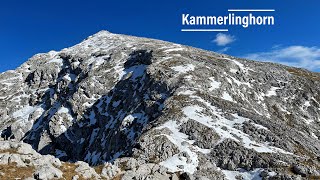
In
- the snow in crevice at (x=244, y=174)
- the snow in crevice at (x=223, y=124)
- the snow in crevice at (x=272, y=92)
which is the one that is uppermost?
the snow in crevice at (x=272, y=92)

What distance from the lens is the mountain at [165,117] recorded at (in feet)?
225

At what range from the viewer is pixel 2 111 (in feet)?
581

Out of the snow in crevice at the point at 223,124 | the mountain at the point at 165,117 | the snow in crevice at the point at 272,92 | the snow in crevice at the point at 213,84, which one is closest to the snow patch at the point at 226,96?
the mountain at the point at 165,117

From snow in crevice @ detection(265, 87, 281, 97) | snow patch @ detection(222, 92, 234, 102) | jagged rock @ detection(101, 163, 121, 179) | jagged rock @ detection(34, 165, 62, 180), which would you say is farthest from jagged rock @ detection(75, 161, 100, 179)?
snow in crevice @ detection(265, 87, 281, 97)

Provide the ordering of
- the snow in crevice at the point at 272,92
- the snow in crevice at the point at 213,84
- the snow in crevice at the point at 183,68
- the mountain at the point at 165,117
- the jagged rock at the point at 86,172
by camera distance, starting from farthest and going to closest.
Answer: the snow in crevice at the point at 272,92 → the snow in crevice at the point at 183,68 → the snow in crevice at the point at 213,84 → the mountain at the point at 165,117 → the jagged rock at the point at 86,172

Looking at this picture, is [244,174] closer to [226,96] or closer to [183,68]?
[226,96]

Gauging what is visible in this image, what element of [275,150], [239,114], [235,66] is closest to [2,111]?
[235,66]

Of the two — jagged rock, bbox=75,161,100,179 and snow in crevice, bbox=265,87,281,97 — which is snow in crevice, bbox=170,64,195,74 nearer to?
snow in crevice, bbox=265,87,281,97

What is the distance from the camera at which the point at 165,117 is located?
84938 millimetres

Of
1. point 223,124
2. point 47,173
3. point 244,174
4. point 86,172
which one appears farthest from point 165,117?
point 47,173

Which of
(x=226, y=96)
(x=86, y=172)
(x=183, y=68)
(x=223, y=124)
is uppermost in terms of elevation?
(x=183, y=68)

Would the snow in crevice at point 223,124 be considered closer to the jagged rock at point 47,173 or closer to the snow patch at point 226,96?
the snow patch at point 226,96

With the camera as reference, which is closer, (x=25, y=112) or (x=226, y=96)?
(x=226, y=96)

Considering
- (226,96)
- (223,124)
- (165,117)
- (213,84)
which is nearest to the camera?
(223,124)
